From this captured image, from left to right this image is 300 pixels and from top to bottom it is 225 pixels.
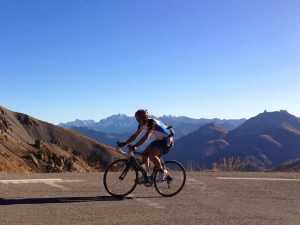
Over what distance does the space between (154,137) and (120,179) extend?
1179 mm

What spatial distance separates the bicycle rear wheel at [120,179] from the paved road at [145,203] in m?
0.22

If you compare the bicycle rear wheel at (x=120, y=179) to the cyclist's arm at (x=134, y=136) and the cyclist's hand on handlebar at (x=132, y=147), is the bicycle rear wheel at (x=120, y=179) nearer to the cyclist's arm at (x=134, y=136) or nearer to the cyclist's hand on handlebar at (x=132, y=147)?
the cyclist's hand on handlebar at (x=132, y=147)

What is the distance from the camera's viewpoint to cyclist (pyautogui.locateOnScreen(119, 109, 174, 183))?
39.8 feet

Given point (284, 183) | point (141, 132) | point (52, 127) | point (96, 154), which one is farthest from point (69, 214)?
point (52, 127)

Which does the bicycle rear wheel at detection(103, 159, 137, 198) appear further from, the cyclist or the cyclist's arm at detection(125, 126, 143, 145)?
the cyclist's arm at detection(125, 126, 143, 145)

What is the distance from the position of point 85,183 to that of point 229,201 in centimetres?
425

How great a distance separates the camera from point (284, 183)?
1591 centimetres

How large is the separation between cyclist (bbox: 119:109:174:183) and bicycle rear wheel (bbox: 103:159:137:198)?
1.33 ft

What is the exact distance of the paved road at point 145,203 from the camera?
9586mm

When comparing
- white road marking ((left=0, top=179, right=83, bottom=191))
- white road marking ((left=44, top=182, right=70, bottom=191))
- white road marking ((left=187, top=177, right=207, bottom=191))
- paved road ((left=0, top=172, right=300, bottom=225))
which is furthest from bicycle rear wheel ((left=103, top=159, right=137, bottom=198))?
white road marking ((left=187, top=177, right=207, bottom=191))

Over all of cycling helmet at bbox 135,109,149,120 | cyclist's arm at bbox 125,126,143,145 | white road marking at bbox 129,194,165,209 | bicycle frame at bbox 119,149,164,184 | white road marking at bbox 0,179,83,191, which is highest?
cycling helmet at bbox 135,109,149,120

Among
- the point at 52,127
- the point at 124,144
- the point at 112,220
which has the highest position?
the point at 52,127

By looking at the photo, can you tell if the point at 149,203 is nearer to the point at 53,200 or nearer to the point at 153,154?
the point at 153,154

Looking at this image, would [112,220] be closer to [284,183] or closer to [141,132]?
[141,132]
